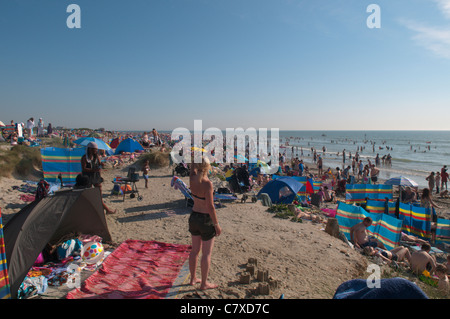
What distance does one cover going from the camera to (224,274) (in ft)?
12.4

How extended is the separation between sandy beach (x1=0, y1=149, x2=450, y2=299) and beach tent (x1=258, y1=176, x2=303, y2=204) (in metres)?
1.53

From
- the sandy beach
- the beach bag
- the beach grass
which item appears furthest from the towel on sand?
the beach grass

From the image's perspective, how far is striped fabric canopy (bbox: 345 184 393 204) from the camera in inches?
388

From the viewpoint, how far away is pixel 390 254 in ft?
19.7

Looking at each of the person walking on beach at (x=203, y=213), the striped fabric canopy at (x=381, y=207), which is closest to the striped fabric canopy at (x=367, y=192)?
the striped fabric canopy at (x=381, y=207)

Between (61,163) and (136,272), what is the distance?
293 inches

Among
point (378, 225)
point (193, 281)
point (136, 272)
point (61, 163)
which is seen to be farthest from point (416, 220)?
point (61, 163)

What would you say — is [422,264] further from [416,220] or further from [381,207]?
[381,207]

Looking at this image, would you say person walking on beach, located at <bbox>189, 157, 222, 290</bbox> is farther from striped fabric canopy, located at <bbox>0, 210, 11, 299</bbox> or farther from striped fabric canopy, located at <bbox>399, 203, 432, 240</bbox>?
striped fabric canopy, located at <bbox>399, 203, 432, 240</bbox>

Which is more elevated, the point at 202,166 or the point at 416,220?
the point at 202,166
